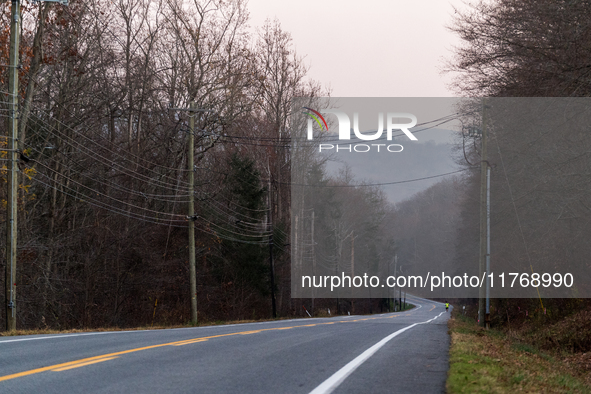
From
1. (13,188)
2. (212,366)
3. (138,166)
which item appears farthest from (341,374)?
(138,166)

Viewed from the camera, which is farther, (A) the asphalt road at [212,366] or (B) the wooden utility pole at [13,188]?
(B) the wooden utility pole at [13,188]

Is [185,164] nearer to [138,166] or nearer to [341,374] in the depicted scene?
[138,166]

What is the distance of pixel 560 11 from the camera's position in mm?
13508

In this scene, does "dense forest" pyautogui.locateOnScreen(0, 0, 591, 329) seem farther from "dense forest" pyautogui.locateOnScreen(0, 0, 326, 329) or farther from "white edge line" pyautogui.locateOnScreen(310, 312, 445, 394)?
"white edge line" pyautogui.locateOnScreen(310, 312, 445, 394)

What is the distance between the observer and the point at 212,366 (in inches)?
282

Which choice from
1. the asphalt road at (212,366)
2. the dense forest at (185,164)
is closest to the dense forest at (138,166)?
the dense forest at (185,164)

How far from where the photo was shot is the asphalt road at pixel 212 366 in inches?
229

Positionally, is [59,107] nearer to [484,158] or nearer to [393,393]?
[484,158]

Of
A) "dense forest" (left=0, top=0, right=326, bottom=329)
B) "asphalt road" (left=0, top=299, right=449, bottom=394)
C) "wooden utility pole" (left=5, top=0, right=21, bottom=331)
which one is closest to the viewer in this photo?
"asphalt road" (left=0, top=299, right=449, bottom=394)

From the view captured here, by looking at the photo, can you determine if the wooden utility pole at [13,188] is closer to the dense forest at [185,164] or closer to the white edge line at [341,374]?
the dense forest at [185,164]

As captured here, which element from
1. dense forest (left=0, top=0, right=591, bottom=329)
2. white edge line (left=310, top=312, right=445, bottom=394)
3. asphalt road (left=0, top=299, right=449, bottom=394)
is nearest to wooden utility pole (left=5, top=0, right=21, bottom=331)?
dense forest (left=0, top=0, right=591, bottom=329)

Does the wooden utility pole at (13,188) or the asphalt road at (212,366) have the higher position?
the wooden utility pole at (13,188)

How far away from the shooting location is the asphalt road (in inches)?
229

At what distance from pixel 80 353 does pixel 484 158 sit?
19197 mm
